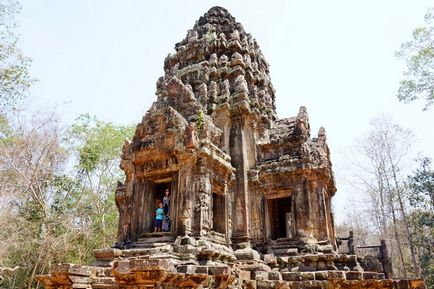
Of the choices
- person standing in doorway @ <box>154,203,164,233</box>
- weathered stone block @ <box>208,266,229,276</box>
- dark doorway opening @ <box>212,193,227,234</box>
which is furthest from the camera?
dark doorway opening @ <box>212,193,227,234</box>

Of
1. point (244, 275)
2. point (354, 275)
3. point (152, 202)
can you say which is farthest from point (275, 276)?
point (152, 202)

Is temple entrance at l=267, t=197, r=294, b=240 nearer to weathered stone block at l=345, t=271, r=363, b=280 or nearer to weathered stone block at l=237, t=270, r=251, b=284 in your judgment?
weathered stone block at l=237, t=270, r=251, b=284

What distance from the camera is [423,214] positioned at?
56.9ft

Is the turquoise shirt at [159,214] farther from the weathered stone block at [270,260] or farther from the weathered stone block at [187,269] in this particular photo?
the weathered stone block at [270,260]

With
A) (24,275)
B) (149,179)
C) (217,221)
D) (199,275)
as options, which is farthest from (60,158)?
(199,275)

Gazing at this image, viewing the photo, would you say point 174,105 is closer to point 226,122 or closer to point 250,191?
point 226,122

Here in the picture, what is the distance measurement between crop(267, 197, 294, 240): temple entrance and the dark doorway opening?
227 cm

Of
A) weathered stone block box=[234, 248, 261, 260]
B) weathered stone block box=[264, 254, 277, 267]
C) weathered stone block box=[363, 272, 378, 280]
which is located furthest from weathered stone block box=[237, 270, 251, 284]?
weathered stone block box=[363, 272, 378, 280]

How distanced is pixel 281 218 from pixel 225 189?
13.5ft

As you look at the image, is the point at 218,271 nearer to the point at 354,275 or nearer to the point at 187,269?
the point at 187,269

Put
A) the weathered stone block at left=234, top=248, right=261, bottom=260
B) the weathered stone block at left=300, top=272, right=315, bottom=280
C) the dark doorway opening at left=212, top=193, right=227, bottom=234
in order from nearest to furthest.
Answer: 1. the weathered stone block at left=300, top=272, right=315, bottom=280
2. the weathered stone block at left=234, top=248, right=261, bottom=260
3. the dark doorway opening at left=212, top=193, right=227, bottom=234

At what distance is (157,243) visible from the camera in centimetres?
786

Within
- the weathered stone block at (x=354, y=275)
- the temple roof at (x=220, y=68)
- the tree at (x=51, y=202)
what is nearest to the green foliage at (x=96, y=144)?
the tree at (x=51, y=202)

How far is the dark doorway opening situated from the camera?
30.9 feet
